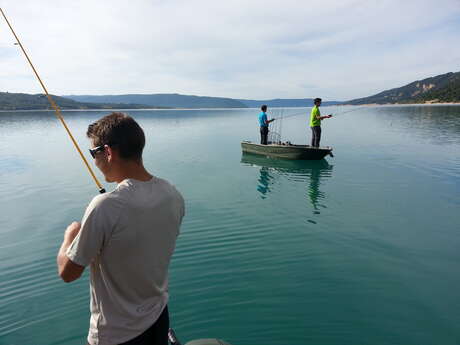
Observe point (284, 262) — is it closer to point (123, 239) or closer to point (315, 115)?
point (123, 239)

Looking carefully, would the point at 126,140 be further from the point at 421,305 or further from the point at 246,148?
the point at 246,148

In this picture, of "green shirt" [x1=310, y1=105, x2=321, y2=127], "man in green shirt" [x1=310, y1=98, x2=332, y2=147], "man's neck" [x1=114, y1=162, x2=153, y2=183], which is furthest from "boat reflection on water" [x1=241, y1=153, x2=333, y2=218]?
"man's neck" [x1=114, y1=162, x2=153, y2=183]

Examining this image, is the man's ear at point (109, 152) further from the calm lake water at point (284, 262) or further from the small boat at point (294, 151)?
the small boat at point (294, 151)

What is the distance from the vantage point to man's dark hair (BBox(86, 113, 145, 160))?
187 cm

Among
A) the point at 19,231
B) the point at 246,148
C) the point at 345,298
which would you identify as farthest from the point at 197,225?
the point at 246,148

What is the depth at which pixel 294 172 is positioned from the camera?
51.8ft

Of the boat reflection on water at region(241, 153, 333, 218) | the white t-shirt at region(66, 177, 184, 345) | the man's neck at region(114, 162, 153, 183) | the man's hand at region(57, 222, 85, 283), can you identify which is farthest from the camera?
the boat reflection on water at region(241, 153, 333, 218)

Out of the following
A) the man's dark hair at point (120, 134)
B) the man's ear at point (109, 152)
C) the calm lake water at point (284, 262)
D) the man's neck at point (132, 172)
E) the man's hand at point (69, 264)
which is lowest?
the calm lake water at point (284, 262)

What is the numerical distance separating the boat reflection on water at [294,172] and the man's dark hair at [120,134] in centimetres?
854

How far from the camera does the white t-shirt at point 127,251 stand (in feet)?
5.63

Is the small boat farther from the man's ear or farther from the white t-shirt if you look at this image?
the man's ear

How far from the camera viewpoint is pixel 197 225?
8594 millimetres

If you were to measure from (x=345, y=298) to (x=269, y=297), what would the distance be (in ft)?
4.42

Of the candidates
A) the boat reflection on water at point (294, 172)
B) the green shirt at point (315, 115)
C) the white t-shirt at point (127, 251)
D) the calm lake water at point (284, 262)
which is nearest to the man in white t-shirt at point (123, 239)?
the white t-shirt at point (127, 251)
